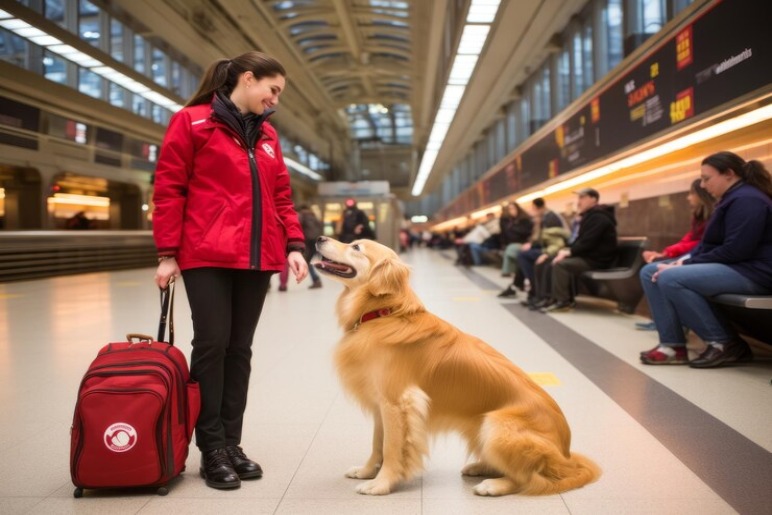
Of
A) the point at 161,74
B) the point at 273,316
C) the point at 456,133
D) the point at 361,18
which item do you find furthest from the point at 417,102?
the point at 273,316

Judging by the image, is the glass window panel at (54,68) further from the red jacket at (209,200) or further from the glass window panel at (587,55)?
the red jacket at (209,200)

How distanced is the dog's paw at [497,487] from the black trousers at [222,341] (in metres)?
1.04

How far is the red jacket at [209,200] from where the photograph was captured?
7.75 feet

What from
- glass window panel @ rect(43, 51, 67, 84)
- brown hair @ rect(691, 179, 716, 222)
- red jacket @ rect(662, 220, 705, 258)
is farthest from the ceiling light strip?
glass window panel @ rect(43, 51, 67, 84)

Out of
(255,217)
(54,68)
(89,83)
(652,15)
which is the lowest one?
(255,217)

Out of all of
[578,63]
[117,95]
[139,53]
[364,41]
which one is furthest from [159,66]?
[578,63]

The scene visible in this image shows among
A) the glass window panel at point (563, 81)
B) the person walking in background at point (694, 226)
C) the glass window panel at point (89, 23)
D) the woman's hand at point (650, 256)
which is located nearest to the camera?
the person walking in background at point (694, 226)

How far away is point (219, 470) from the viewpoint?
7.92ft

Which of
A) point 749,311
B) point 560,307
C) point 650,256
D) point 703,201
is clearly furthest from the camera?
point 560,307

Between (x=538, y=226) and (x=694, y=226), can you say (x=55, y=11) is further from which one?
(x=694, y=226)

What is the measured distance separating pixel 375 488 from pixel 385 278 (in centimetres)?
79

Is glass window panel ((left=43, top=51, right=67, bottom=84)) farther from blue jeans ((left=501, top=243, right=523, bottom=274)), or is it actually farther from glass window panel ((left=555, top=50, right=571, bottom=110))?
glass window panel ((left=555, top=50, right=571, bottom=110))

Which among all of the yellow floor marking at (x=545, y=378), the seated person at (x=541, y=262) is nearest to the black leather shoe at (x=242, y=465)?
the yellow floor marking at (x=545, y=378)

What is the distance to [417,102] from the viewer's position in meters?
25.1
